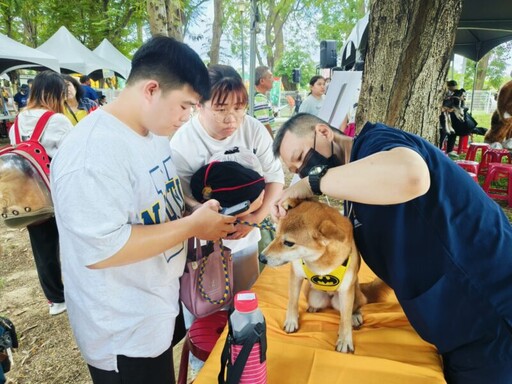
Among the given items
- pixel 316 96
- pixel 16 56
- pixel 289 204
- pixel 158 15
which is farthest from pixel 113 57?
pixel 289 204

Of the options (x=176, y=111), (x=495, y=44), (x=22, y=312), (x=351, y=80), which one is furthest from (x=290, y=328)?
(x=495, y=44)

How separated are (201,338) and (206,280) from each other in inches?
14.5

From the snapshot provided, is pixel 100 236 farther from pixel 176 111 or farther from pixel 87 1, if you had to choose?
pixel 87 1

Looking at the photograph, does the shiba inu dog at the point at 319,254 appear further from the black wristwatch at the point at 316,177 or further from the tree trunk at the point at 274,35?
the tree trunk at the point at 274,35

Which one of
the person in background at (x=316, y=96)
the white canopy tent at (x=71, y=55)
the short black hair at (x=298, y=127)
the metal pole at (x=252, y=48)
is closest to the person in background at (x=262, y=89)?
the person in background at (x=316, y=96)

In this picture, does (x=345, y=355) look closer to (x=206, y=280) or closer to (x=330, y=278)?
(x=330, y=278)

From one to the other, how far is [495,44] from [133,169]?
12280 millimetres

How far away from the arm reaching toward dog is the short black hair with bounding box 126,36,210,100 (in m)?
0.62

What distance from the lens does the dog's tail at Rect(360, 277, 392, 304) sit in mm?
1600

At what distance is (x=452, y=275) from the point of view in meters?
1.02

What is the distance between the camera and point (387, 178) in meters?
0.94

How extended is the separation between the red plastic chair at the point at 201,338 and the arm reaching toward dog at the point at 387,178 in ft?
3.35

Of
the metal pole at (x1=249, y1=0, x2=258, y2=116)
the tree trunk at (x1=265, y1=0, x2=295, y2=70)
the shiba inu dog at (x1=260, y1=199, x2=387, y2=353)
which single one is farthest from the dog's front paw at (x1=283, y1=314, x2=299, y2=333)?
the tree trunk at (x1=265, y1=0, x2=295, y2=70)

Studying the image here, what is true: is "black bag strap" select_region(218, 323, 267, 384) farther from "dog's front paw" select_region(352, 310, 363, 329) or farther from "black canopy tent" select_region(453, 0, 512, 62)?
"black canopy tent" select_region(453, 0, 512, 62)
